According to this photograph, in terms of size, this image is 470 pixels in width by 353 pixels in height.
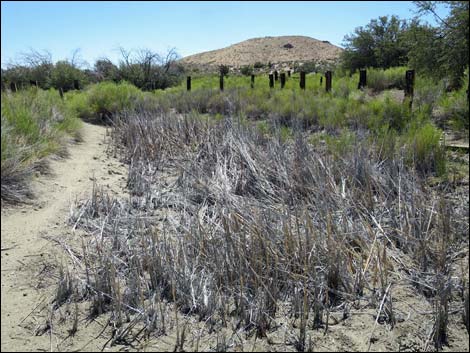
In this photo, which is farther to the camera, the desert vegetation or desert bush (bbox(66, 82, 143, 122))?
desert bush (bbox(66, 82, 143, 122))

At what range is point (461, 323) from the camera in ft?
13.9

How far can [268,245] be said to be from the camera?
498 cm

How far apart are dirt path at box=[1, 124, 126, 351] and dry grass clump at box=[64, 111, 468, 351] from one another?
333 mm

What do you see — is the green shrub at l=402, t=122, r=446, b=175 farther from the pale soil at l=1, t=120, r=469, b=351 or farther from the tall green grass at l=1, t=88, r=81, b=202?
the tall green grass at l=1, t=88, r=81, b=202

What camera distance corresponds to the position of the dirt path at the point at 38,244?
4.15 m

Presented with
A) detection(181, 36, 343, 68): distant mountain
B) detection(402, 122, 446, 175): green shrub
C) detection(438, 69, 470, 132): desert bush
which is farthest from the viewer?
detection(181, 36, 343, 68): distant mountain

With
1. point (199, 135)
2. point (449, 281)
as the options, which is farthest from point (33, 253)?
point (199, 135)

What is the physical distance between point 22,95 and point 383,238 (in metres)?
7.85

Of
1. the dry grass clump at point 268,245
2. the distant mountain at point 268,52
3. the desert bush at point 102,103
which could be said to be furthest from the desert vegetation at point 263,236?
the distant mountain at point 268,52

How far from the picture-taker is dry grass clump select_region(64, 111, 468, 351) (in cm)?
438

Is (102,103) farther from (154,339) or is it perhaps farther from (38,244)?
(154,339)

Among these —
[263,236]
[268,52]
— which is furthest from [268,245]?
[268,52]

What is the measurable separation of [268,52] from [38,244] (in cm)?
9262

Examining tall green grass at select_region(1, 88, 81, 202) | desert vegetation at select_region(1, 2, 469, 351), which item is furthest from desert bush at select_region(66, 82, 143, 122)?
desert vegetation at select_region(1, 2, 469, 351)
